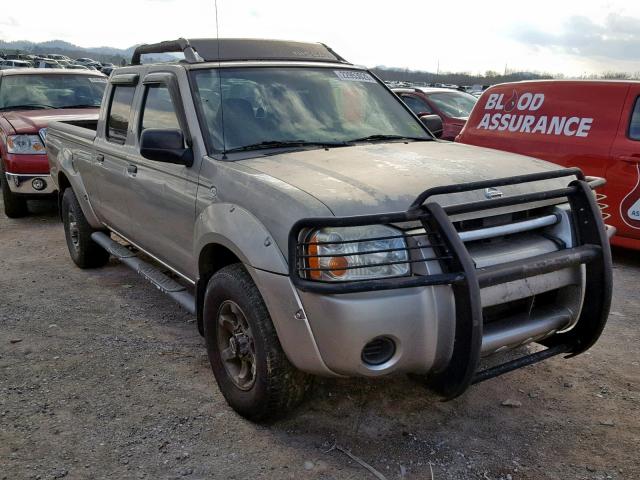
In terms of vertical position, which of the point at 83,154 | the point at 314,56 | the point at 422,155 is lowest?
the point at 83,154

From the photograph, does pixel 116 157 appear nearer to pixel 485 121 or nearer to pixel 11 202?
pixel 11 202

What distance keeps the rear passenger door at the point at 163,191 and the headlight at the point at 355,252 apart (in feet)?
3.72

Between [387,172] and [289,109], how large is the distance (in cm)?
103

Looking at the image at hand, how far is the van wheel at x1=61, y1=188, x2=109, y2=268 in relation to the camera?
5.77 m

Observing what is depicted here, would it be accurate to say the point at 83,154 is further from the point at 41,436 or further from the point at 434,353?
the point at 434,353

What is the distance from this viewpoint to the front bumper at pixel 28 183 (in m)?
7.62

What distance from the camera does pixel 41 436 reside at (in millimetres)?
3186

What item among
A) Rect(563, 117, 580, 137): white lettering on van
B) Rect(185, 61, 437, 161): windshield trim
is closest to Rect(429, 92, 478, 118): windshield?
Rect(563, 117, 580, 137): white lettering on van

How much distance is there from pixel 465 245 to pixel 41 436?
230cm

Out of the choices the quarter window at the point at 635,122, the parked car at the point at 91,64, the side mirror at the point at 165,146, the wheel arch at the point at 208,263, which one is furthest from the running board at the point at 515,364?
the parked car at the point at 91,64

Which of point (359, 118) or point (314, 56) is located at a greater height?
point (314, 56)

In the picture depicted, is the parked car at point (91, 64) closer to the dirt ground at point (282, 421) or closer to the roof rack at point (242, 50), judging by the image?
the roof rack at point (242, 50)

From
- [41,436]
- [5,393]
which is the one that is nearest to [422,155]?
[41,436]

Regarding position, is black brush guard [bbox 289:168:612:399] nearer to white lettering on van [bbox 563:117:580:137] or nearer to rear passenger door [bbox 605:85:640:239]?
rear passenger door [bbox 605:85:640:239]
